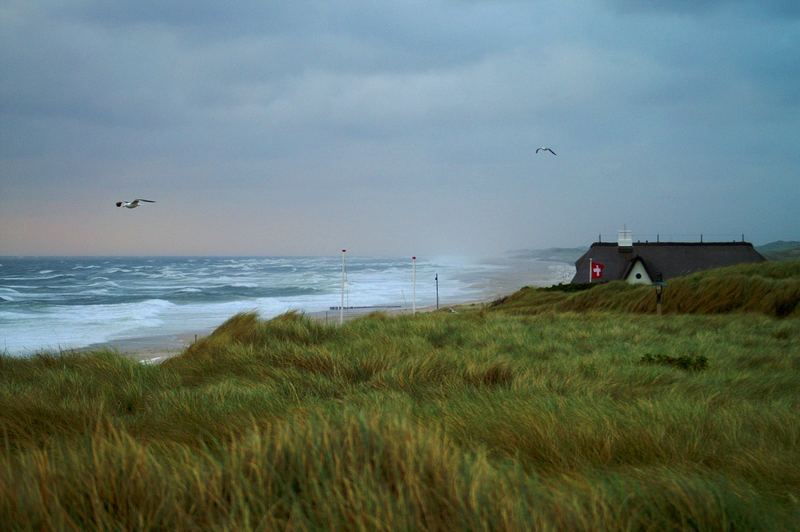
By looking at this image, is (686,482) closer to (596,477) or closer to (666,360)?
(596,477)

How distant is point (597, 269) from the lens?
37.6 metres

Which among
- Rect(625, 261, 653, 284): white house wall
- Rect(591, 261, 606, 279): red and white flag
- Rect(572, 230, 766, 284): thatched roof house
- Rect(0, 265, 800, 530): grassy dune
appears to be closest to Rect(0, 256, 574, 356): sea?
Rect(591, 261, 606, 279): red and white flag

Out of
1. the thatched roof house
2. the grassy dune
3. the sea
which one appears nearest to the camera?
the grassy dune

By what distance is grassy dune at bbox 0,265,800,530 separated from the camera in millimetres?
1970

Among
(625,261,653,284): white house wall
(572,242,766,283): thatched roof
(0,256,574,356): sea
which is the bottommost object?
(0,256,574,356): sea

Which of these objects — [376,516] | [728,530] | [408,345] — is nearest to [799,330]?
[408,345]

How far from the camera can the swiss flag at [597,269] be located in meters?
37.3

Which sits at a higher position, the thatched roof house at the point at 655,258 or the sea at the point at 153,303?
the thatched roof house at the point at 655,258

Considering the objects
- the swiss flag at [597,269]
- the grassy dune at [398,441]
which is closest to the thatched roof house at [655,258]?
the swiss flag at [597,269]

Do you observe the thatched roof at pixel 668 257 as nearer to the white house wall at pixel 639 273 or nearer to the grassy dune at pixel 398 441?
the white house wall at pixel 639 273

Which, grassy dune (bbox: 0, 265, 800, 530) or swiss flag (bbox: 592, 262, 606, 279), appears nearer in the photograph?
grassy dune (bbox: 0, 265, 800, 530)

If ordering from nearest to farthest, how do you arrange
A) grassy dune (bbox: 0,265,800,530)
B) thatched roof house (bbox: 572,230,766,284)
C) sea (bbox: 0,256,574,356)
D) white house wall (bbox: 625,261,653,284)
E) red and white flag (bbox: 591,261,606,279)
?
grassy dune (bbox: 0,265,800,530) → sea (bbox: 0,256,574,356) → red and white flag (bbox: 591,261,606,279) → thatched roof house (bbox: 572,230,766,284) → white house wall (bbox: 625,261,653,284)

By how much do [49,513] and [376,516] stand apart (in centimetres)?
101

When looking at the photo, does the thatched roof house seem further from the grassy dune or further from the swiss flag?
the grassy dune
